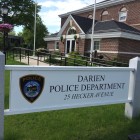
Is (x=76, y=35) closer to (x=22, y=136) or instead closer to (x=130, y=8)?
(x=130, y=8)

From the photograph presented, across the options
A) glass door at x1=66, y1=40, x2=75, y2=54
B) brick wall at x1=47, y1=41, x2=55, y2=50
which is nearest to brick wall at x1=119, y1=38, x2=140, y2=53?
glass door at x1=66, y1=40, x2=75, y2=54

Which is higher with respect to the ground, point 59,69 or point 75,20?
point 75,20

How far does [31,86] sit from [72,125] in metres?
1.31

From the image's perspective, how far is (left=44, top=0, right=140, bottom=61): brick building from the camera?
891 inches

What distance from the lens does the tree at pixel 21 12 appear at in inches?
1841

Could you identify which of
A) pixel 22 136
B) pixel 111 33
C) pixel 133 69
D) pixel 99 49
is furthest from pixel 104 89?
pixel 99 49

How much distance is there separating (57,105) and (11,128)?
92 centimetres

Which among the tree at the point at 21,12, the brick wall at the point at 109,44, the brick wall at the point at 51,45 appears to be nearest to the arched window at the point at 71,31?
the brick wall at the point at 51,45

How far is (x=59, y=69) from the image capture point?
4062 millimetres

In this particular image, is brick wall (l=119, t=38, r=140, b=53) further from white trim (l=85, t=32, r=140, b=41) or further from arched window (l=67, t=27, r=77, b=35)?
arched window (l=67, t=27, r=77, b=35)

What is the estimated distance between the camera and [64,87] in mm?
4195

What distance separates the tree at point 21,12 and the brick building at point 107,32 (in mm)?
15309

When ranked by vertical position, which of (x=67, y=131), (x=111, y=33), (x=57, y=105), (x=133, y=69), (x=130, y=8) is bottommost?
(x=67, y=131)

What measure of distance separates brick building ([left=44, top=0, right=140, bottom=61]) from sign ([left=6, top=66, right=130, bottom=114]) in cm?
1762
